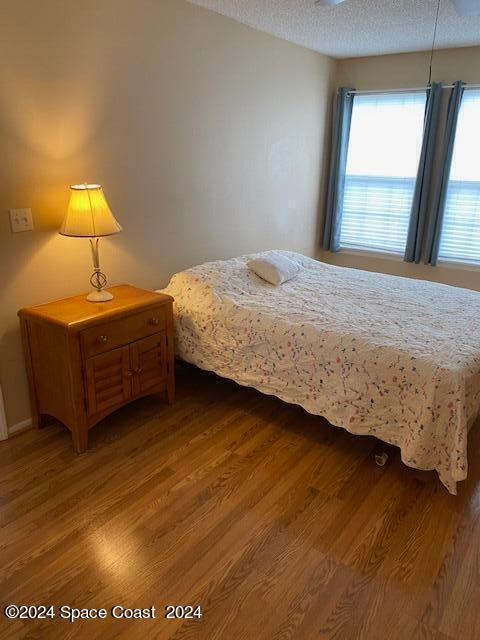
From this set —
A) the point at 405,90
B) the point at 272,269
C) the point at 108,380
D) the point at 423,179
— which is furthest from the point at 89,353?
the point at 405,90

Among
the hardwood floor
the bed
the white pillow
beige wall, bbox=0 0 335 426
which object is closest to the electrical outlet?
beige wall, bbox=0 0 335 426

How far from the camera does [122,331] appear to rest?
237 centimetres

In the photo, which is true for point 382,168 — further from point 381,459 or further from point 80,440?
point 80,440

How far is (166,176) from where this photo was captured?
2975mm

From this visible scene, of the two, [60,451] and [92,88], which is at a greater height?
[92,88]

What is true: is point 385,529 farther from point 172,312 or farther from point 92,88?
point 92,88

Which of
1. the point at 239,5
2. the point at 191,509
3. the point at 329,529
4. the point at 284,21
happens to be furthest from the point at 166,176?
the point at 329,529

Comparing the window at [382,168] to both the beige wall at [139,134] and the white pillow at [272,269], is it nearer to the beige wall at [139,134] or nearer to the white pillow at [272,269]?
the beige wall at [139,134]

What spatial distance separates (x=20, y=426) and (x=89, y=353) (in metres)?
0.66

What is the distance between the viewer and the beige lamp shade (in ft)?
7.30

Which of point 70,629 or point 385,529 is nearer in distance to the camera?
point 70,629

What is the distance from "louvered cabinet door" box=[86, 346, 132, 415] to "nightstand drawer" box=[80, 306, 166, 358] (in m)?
0.04

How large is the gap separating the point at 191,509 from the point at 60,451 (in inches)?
31.4

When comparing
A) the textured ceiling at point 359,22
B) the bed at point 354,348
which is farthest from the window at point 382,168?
the bed at point 354,348
